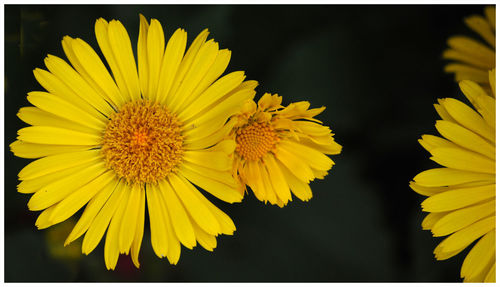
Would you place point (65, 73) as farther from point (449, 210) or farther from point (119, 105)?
point (449, 210)

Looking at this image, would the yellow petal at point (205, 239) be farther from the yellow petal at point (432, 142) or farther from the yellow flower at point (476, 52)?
the yellow flower at point (476, 52)

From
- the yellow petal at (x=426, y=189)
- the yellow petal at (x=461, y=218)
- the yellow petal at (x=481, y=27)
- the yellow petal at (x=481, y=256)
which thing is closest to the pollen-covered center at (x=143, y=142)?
the yellow petal at (x=426, y=189)

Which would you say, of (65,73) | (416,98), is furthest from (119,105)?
(416,98)

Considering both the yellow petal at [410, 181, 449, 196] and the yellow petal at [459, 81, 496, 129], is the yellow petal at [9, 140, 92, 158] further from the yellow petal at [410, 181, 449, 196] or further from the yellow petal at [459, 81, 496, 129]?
the yellow petal at [459, 81, 496, 129]

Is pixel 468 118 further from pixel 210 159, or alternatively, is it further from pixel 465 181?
pixel 210 159

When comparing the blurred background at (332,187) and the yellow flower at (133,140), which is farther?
the blurred background at (332,187)
